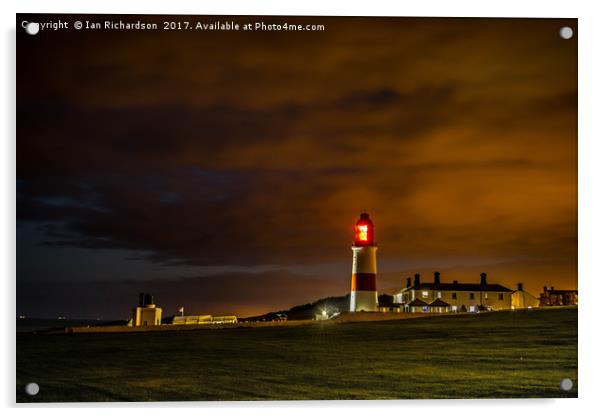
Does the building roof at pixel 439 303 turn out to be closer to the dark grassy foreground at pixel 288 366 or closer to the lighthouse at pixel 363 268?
the lighthouse at pixel 363 268

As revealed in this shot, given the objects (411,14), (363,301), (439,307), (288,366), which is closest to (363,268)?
(363,301)

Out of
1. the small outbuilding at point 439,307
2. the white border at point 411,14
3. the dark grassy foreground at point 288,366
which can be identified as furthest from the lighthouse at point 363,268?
the small outbuilding at point 439,307

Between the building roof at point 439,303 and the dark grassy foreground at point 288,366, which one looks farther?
the building roof at point 439,303

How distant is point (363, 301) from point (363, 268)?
10.2 ft

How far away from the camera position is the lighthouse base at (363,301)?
1792 cm

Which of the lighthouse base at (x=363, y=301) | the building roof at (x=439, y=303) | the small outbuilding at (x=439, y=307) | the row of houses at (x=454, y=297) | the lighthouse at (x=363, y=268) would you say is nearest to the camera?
the lighthouse at (x=363, y=268)

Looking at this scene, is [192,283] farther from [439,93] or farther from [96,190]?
[439,93]

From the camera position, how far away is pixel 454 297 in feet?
75.3

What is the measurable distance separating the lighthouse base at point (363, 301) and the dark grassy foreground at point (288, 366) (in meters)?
1.98

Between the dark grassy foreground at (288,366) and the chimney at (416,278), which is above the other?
the chimney at (416,278)

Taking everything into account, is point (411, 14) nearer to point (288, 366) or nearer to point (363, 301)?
point (288, 366)

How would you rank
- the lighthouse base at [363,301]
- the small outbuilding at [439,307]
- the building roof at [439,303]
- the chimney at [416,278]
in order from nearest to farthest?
the chimney at [416,278] → the lighthouse base at [363,301] → the building roof at [439,303] → the small outbuilding at [439,307]

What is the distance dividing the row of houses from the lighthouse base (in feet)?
1.84
